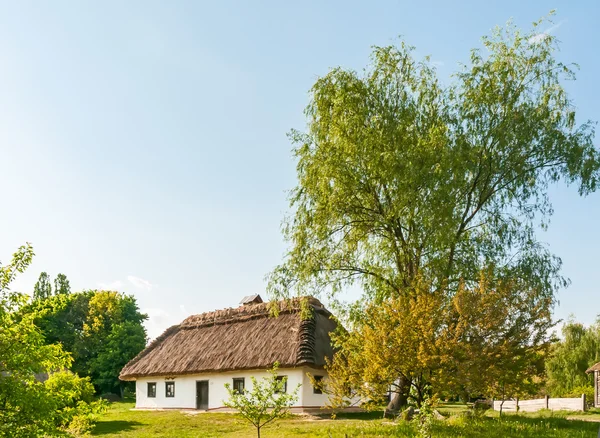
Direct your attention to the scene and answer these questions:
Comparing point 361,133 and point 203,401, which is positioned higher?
point 361,133

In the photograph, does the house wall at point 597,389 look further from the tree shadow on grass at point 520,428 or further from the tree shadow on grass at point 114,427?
the tree shadow on grass at point 114,427

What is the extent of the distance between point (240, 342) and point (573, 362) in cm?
2344

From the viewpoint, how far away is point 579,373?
39.5m

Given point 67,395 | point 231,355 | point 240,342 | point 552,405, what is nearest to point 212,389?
point 231,355

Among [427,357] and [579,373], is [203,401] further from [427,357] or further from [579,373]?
[579,373]

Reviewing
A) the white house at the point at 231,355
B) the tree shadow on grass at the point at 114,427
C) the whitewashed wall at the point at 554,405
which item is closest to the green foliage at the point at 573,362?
the whitewashed wall at the point at 554,405

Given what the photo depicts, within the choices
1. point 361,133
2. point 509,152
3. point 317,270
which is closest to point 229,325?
point 317,270

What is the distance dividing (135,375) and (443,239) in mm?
22342

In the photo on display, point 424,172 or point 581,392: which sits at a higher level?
point 424,172

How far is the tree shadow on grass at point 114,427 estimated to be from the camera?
72.4 feet

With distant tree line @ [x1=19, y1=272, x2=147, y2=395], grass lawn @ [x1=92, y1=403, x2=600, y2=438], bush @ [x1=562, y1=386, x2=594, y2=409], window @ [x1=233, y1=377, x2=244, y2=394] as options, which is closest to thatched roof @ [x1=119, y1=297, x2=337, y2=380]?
window @ [x1=233, y1=377, x2=244, y2=394]

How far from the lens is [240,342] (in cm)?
3064

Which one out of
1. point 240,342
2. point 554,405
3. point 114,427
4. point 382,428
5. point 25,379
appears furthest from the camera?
point 240,342

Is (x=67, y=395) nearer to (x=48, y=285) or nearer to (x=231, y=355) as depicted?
(x=231, y=355)
